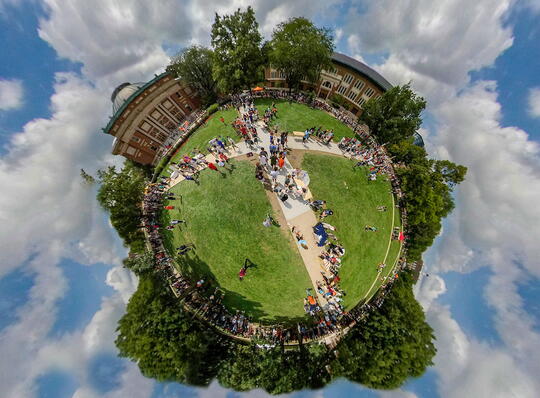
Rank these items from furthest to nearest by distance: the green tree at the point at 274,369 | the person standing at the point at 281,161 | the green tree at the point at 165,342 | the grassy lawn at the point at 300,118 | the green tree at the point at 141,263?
the grassy lawn at the point at 300,118 → the person standing at the point at 281,161 → the green tree at the point at 141,263 → the green tree at the point at 274,369 → the green tree at the point at 165,342

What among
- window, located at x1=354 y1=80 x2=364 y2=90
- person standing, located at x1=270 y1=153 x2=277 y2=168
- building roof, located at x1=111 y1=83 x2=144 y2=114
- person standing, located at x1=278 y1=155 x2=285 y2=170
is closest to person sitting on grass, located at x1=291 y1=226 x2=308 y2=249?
person standing, located at x1=278 y1=155 x2=285 y2=170

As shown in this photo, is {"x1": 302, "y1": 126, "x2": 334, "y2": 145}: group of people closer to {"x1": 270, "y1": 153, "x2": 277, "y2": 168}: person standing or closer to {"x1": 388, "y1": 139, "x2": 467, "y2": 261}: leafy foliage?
{"x1": 270, "y1": 153, "x2": 277, "y2": 168}: person standing

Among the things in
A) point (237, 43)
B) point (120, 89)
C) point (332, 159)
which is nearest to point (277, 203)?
point (332, 159)

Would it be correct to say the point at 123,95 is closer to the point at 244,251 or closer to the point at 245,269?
the point at 244,251

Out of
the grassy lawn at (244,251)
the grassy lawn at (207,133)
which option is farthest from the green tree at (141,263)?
the grassy lawn at (207,133)

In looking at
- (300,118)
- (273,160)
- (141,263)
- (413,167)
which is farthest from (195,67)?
(413,167)

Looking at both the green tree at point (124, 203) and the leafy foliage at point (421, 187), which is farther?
the leafy foliage at point (421, 187)

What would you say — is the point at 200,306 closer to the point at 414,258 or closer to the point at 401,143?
the point at 414,258

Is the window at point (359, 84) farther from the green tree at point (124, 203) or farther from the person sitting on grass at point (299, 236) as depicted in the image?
the green tree at point (124, 203)
